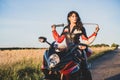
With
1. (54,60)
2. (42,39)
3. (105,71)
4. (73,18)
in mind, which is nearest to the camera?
(54,60)

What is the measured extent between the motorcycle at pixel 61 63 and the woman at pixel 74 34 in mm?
266

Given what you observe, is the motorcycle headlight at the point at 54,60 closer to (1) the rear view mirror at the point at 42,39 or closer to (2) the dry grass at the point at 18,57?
(1) the rear view mirror at the point at 42,39

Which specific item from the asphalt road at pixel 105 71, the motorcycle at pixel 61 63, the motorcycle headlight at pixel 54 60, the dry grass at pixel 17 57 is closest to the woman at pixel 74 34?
the motorcycle at pixel 61 63

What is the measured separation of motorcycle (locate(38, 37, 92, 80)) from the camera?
5.67 meters

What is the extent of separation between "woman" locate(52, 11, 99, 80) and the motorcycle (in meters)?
0.27

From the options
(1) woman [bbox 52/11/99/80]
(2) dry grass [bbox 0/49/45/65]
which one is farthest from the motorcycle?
(2) dry grass [bbox 0/49/45/65]

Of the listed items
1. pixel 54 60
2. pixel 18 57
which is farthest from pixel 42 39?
pixel 18 57

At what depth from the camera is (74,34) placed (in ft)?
21.2

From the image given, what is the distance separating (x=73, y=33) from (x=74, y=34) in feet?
0.09

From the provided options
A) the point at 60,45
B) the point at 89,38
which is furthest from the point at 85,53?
the point at 60,45

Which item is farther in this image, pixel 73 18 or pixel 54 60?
pixel 73 18

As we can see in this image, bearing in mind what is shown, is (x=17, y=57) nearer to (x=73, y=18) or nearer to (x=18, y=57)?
(x=18, y=57)

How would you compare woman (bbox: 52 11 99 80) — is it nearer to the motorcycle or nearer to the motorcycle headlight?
the motorcycle

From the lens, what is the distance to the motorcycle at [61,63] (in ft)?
18.6
